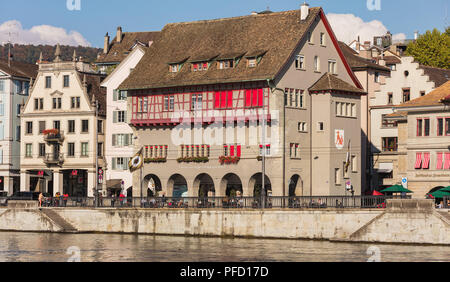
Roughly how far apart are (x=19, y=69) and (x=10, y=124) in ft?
27.4

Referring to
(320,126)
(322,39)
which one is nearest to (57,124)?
(322,39)

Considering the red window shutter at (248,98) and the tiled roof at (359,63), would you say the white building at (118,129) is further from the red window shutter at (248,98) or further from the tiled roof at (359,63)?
the tiled roof at (359,63)

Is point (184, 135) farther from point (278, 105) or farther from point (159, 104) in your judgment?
point (278, 105)

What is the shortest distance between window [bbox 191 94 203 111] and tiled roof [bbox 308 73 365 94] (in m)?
9.71

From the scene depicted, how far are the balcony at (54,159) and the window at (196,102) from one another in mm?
20950

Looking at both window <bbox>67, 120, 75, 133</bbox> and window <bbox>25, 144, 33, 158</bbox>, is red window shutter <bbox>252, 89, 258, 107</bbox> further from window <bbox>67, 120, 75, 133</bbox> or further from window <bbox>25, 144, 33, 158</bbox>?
window <bbox>25, 144, 33, 158</bbox>

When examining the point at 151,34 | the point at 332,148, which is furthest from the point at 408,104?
the point at 151,34

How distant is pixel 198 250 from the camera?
222 feet

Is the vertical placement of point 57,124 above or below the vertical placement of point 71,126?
above

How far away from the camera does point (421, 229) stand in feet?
226

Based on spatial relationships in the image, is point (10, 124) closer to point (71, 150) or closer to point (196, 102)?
point (71, 150)

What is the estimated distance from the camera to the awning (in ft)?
326

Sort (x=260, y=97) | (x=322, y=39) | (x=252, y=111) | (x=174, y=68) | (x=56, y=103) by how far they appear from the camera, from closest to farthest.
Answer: (x=260, y=97)
(x=252, y=111)
(x=322, y=39)
(x=174, y=68)
(x=56, y=103)

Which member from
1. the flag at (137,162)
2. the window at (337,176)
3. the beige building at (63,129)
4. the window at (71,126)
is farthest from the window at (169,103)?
the window at (71,126)
